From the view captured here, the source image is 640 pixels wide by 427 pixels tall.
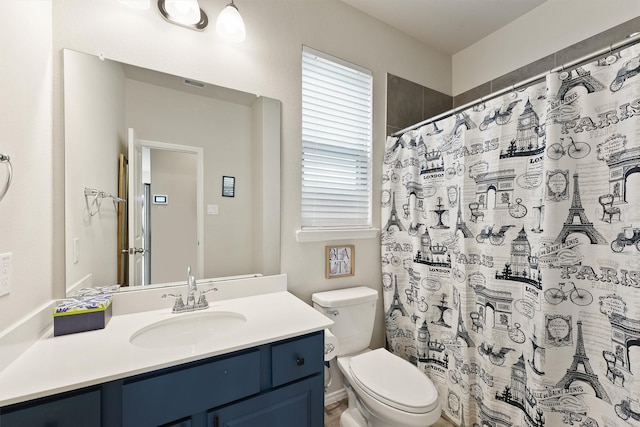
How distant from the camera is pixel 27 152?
95 cm

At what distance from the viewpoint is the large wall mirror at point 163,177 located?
3.92 ft

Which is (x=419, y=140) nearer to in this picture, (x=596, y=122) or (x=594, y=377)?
(x=596, y=122)

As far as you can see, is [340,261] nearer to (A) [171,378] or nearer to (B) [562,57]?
(A) [171,378]

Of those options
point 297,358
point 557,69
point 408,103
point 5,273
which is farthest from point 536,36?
point 5,273

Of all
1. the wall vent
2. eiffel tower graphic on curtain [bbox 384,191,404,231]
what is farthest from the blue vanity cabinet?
the wall vent

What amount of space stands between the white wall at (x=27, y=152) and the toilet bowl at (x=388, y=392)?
141 cm

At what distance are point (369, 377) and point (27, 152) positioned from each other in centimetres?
174

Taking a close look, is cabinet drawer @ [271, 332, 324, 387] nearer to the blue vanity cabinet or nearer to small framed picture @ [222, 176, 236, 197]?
the blue vanity cabinet

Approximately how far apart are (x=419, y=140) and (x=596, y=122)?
86 centimetres

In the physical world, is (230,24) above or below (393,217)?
above

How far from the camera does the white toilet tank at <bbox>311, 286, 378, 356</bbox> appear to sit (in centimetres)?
165

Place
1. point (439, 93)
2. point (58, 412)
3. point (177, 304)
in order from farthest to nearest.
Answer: point (439, 93) < point (177, 304) < point (58, 412)

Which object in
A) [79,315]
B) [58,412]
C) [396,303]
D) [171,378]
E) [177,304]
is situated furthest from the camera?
[396,303]

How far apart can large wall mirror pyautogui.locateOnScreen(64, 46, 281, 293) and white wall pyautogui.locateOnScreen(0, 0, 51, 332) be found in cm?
8
